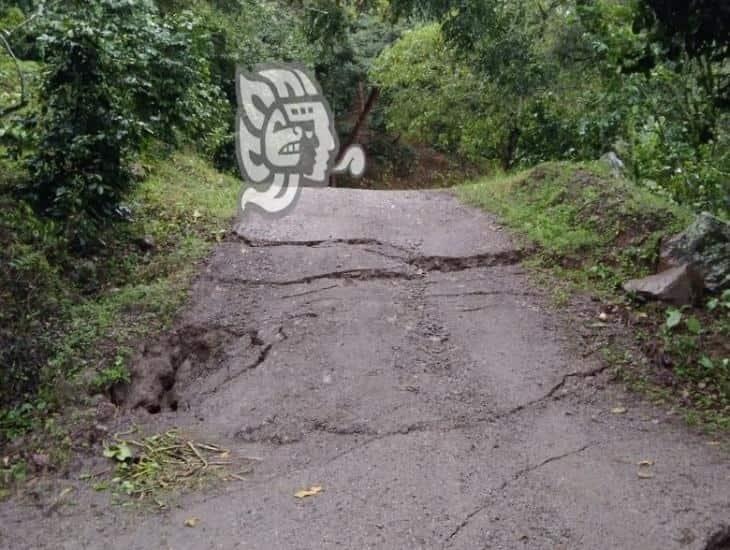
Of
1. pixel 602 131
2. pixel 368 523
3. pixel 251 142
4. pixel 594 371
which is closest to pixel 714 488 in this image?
pixel 594 371

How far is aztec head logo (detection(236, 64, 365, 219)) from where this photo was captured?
1198 centimetres

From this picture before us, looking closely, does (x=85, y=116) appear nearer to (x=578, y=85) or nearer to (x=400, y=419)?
(x=400, y=419)

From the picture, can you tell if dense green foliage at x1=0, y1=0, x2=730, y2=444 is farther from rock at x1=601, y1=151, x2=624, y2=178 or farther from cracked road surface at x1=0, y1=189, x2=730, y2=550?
cracked road surface at x1=0, y1=189, x2=730, y2=550

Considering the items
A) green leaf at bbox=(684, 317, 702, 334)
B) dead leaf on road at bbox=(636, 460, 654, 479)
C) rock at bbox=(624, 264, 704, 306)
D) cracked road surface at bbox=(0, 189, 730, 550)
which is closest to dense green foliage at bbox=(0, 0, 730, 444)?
cracked road surface at bbox=(0, 189, 730, 550)

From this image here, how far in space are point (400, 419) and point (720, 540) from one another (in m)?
1.79

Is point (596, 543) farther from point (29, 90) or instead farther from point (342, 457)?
point (29, 90)

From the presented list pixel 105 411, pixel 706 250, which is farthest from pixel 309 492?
pixel 706 250

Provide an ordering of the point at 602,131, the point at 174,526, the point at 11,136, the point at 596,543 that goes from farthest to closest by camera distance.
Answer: the point at 602,131
the point at 11,136
the point at 174,526
the point at 596,543

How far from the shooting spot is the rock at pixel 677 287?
225 inches

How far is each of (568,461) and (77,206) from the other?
4423 millimetres

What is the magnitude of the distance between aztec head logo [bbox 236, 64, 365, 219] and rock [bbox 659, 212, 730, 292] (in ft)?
19.1

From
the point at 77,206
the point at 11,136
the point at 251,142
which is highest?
the point at 11,136

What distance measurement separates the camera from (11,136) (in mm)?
6395

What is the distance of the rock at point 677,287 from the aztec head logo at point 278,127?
5.85m
